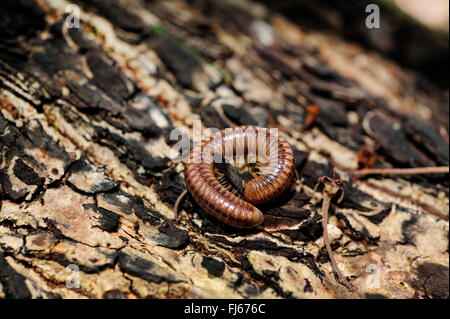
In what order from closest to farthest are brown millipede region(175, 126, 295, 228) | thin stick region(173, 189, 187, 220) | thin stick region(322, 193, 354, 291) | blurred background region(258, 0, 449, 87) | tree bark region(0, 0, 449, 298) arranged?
tree bark region(0, 0, 449, 298), thin stick region(322, 193, 354, 291), brown millipede region(175, 126, 295, 228), thin stick region(173, 189, 187, 220), blurred background region(258, 0, 449, 87)

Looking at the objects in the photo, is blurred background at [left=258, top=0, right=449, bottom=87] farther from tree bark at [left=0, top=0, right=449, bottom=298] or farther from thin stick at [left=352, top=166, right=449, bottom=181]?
thin stick at [left=352, top=166, right=449, bottom=181]

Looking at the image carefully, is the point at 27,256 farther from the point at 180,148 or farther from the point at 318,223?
the point at 318,223

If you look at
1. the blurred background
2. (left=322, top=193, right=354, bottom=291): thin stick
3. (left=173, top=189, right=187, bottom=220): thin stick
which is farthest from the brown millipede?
the blurred background

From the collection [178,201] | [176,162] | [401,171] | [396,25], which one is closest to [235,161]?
[176,162]

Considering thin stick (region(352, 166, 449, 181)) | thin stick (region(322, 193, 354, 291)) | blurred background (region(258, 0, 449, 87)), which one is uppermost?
blurred background (region(258, 0, 449, 87))

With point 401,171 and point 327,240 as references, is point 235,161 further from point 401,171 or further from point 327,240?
point 401,171

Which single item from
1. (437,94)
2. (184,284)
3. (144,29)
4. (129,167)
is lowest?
(184,284)
